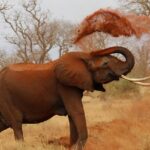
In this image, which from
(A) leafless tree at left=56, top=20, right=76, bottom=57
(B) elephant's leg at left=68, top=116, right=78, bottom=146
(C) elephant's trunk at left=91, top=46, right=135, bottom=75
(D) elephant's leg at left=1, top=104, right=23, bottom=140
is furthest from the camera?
(A) leafless tree at left=56, top=20, right=76, bottom=57

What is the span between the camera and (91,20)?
11430 mm

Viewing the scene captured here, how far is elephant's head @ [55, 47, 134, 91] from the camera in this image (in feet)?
35.3

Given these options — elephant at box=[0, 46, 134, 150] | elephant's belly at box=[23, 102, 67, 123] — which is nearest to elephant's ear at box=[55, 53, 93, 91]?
elephant at box=[0, 46, 134, 150]

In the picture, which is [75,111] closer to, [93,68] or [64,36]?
[93,68]

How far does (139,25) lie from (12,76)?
2881 millimetres

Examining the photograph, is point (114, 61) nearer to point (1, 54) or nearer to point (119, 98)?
point (119, 98)

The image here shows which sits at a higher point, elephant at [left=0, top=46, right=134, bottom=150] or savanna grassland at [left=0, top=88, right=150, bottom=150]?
elephant at [left=0, top=46, right=134, bottom=150]

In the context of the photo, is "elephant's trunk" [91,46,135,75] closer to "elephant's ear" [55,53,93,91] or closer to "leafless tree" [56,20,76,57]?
"elephant's ear" [55,53,93,91]

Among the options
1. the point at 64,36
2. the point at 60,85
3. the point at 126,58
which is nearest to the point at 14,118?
the point at 60,85

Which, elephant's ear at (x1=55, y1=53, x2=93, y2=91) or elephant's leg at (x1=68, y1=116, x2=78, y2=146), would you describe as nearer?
elephant's ear at (x1=55, y1=53, x2=93, y2=91)

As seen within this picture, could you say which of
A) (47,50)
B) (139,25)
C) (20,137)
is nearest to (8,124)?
(20,137)

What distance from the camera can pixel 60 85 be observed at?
10969 millimetres

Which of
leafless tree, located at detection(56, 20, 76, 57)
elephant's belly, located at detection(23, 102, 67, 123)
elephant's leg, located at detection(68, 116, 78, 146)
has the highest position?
elephant's belly, located at detection(23, 102, 67, 123)

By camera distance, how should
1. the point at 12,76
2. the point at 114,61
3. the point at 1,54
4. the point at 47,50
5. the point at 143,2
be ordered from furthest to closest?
the point at 1,54, the point at 47,50, the point at 143,2, the point at 12,76, the point at 114,61
